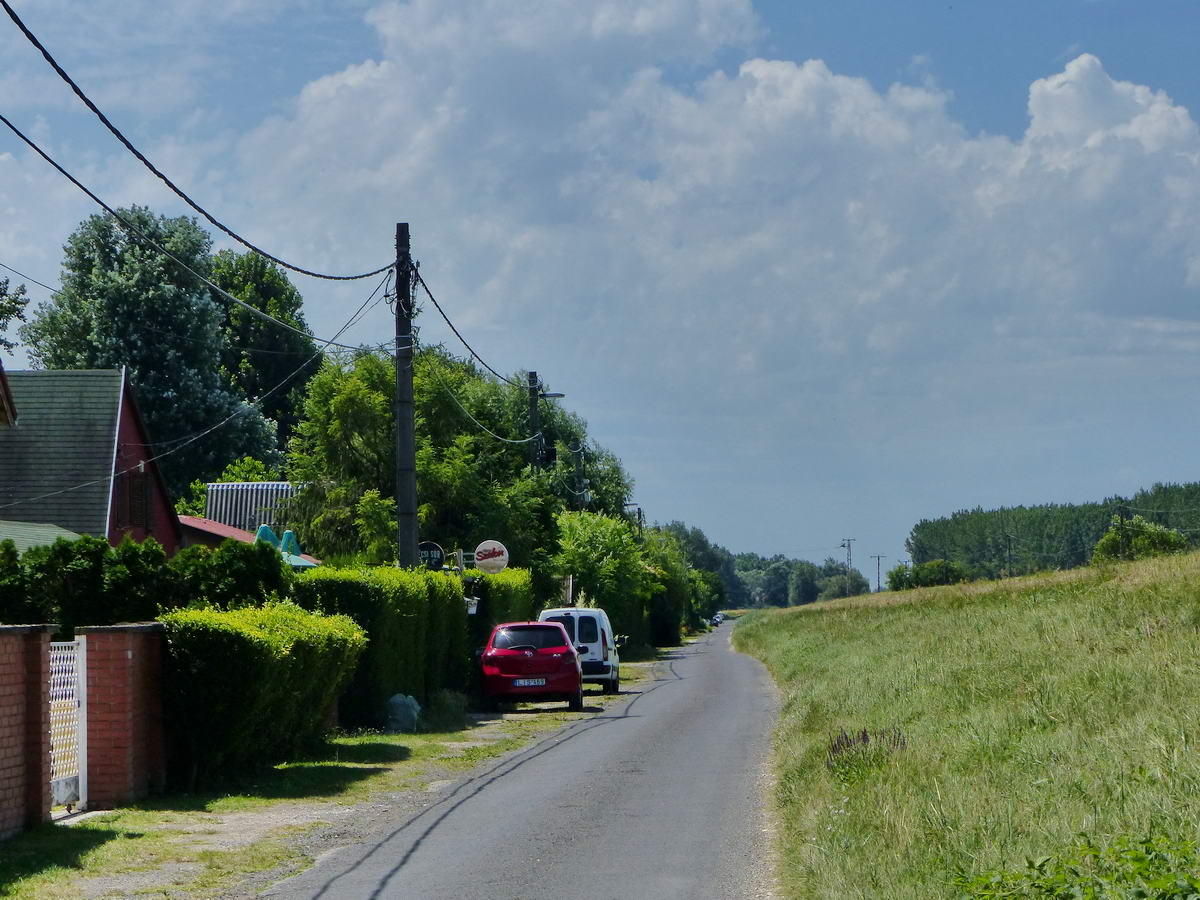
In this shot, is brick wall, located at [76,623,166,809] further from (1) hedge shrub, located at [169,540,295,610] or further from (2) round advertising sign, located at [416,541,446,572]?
(2) round advertising sign, located at [416,541,446,572]

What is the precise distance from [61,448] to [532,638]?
14295mm

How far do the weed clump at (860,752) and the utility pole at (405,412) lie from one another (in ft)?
35.0

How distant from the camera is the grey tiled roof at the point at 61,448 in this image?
32.3 m

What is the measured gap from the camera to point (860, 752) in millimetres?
12414

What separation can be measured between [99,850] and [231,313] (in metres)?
64.3

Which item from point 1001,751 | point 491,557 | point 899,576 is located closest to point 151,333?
point 491,557

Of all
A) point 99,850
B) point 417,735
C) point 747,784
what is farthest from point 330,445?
point 99,850

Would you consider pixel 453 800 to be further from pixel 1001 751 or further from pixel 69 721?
pixel 1001 751

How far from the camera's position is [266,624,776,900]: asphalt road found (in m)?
8.95

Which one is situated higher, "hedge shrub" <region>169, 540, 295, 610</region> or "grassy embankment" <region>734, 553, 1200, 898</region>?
"hedge shrub" <region>169, 540, 295, 610</region>

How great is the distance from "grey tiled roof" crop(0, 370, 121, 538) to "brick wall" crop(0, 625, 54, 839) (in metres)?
21.3

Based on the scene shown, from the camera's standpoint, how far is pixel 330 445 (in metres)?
44.2

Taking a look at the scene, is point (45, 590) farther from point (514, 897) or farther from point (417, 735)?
point (514, 897)

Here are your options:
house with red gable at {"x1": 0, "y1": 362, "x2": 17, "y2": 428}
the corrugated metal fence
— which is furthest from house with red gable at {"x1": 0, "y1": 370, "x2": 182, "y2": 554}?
the corrugated metal fence
